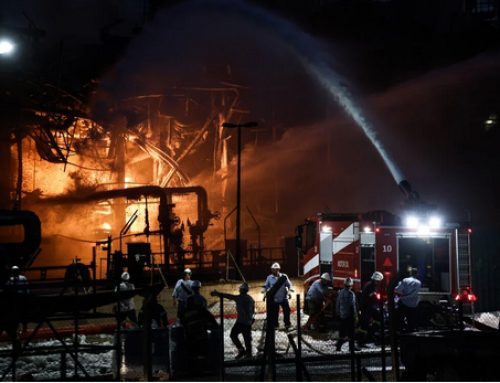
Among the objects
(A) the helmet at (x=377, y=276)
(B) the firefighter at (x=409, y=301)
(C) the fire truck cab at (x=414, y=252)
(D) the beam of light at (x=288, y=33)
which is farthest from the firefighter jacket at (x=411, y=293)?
(D) the beam of light at (x=288, y=33)

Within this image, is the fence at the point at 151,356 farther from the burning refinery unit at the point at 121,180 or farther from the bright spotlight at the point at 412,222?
the burning refinery unit at the point at 121,180

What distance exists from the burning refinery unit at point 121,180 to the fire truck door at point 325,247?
34.6 ft

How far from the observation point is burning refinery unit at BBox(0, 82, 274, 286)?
25500 millimetres

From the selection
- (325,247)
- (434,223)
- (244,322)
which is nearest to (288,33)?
(325,247)

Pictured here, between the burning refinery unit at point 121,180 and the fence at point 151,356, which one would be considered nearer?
the fence at point 151,356

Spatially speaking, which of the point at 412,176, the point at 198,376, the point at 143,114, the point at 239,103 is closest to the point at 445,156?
the point at 412,176

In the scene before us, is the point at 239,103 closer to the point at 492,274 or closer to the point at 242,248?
the point at 242,248

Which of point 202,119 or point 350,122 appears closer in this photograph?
point 202,119

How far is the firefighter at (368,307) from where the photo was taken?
1205 cm

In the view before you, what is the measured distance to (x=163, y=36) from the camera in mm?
30641

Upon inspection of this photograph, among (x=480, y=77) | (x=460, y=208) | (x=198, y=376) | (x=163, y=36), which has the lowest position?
(x=198, y=376)

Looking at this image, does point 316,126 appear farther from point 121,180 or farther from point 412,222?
point 412,222

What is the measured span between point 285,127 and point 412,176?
7722mm

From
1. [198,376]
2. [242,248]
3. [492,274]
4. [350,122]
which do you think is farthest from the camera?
[350,122]
